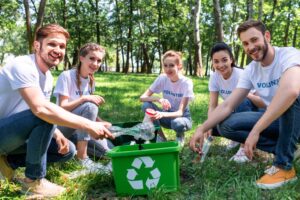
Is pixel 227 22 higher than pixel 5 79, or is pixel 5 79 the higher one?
pixel 227 22

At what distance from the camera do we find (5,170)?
122 inches

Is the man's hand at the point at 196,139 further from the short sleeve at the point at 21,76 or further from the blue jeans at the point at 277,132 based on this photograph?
the short sleeve at the point at 21,76

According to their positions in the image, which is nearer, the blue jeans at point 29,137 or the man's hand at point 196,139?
the blue jeans at point 29,137

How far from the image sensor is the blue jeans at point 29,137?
2.75 metres

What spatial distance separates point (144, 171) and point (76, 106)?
124 cm

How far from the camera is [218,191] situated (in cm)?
286

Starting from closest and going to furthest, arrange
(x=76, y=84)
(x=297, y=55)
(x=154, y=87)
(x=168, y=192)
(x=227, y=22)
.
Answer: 1. (x=168, y=192)
2. (x=297, y=55)
3. (x=76, y=84)
4. (x=154, y=87)
5. (x=227, y=22)

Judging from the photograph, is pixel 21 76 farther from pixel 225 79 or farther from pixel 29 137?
pixel 225 79

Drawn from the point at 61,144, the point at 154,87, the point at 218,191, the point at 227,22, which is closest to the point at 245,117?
the point at 218,191

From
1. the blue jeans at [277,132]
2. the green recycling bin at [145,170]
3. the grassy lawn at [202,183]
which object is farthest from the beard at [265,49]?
the green recycling bin at [145,170]

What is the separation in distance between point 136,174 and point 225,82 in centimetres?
191

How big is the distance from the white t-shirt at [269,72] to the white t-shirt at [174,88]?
1377 millimetres

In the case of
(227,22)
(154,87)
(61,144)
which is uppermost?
(227,22)

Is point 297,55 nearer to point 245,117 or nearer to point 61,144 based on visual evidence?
point 245,117
